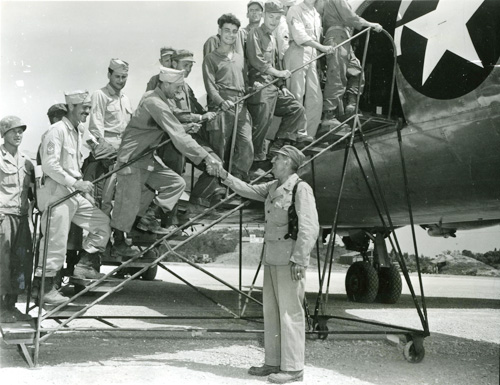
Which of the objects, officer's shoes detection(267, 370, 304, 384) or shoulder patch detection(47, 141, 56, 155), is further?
shoulder patch detection(47, 141, 56, 155)

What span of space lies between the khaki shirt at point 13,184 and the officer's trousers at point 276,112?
95.5 inches

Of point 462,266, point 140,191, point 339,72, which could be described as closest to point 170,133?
point 140,191

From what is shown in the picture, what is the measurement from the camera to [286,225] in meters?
4.54

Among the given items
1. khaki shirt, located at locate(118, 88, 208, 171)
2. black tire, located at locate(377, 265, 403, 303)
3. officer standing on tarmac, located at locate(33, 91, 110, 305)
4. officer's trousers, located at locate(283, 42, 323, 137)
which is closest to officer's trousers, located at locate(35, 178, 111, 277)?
officer standing on tarmac, located at locate(33, 91, 110, 305)

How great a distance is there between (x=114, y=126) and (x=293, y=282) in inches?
142

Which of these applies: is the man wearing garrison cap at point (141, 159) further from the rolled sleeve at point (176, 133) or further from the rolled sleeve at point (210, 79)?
the rolled sleeve at point (210, 79)

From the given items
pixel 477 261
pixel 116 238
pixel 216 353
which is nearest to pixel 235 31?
pixel 116 238

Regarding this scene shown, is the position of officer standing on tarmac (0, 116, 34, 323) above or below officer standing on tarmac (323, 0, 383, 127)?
below

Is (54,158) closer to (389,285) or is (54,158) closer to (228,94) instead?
(228,94)

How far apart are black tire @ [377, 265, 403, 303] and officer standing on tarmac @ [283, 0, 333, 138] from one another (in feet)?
17.1

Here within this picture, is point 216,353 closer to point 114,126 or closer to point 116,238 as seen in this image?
point 116,238

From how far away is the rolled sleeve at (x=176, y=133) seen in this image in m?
5.08

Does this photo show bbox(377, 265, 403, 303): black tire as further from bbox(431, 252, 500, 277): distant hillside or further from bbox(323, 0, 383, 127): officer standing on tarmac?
bbox(431, 252, 500, 277): distant hillside

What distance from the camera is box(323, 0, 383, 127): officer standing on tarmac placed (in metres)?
6.22
